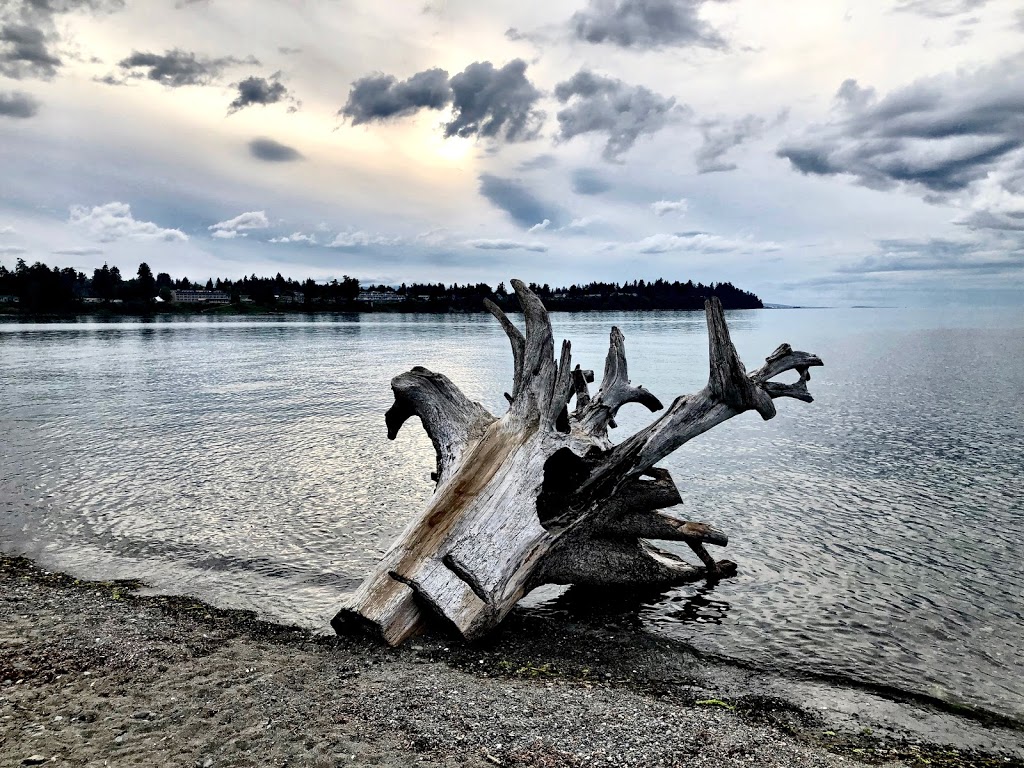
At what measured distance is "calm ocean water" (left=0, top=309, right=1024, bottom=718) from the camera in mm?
8938

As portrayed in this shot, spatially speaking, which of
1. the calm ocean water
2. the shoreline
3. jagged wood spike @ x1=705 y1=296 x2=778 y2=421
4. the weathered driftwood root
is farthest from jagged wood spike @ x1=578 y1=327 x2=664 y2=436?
the shoreline

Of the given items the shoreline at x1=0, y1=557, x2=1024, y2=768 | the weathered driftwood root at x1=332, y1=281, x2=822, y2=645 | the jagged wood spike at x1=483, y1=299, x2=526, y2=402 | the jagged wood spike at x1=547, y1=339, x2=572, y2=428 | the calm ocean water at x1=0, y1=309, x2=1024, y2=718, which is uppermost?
the jagged wood spike at x1=483, y1=299, x2=526, y2=402

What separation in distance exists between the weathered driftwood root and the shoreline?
0.66 metres

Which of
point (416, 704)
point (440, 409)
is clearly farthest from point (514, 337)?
point (416, 704)

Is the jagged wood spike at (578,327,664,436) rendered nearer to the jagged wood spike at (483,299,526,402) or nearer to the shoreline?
the jagged wood spike at (483,299,526,402)

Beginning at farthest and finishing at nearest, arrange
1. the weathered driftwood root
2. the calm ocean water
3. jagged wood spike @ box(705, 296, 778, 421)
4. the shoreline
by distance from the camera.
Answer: jagged wood spike @ box(705, 296, 778, 421) < the calm ocean water < the weathered driftwood root < the shoreline

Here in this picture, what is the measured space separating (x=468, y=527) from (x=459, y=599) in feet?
2.76

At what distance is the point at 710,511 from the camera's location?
1413 centimetres

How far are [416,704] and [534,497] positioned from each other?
304 centimetres

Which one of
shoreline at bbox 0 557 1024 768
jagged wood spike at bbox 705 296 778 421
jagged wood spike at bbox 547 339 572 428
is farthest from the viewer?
jagged wood spike at bbox 705 296 778 421

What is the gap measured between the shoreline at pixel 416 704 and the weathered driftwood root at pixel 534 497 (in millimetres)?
661

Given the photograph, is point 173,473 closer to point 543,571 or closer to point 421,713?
point 543,571

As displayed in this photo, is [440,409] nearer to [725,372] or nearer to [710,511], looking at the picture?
[725,372]

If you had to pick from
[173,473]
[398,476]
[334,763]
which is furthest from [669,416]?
[173,473]
